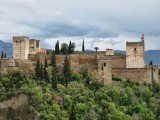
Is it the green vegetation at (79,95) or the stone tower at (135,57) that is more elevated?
the stone tower at (135,57)

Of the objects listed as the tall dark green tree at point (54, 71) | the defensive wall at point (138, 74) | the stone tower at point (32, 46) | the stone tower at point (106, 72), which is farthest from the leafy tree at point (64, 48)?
the defensive wall at point (138, 74)

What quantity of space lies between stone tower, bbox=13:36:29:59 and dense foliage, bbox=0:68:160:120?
5.87 m

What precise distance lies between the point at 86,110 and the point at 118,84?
9.02m

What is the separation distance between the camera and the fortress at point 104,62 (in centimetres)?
6581

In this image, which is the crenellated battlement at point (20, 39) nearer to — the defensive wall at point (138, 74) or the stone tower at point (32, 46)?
the stone tower at point (32, 46)

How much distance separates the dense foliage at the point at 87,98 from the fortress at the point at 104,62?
1162 mm

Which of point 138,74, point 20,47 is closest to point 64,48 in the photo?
point 20,47

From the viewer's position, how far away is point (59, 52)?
72.9m

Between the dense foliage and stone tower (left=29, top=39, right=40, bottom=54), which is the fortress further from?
the dense foliage

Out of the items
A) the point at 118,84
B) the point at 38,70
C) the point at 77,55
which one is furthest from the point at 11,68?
the point at 118,84

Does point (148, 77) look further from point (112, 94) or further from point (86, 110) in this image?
point (86, 110)

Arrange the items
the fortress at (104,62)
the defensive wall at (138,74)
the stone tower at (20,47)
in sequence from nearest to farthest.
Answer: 1. the fortress at (104,62)
2. the defensive wall at (138,74)
3. the stone tower at (20,47)

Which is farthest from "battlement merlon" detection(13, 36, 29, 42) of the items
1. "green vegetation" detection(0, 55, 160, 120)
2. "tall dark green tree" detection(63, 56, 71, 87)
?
"tall dark green tree" detection(63, 56, 71, 87)

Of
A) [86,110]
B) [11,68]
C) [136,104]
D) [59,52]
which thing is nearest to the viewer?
[86,110]
